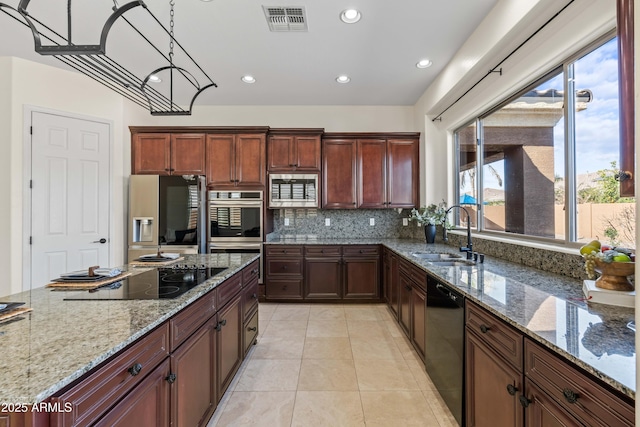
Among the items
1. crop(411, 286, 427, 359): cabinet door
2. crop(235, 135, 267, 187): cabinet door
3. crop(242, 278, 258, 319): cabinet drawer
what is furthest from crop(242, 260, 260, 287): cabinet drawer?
crop(235, 135, 267, 187): cabinet door

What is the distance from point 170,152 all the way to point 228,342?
3149 millimetres

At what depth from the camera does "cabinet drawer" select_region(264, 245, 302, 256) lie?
155 inches

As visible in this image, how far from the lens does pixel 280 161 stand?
163 inches

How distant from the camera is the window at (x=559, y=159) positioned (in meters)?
1.70

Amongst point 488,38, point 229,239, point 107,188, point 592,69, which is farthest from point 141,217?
point 592,69

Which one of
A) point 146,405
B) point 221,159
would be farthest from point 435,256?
point 221,159

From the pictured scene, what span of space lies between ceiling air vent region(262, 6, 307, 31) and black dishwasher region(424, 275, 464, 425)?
2405 millimetres

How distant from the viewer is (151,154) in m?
4.07

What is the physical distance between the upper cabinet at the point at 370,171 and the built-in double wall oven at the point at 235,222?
1.04 meters

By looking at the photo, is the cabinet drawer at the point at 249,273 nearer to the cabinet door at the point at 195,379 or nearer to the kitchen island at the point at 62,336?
the cabinet door at the point at 195,379

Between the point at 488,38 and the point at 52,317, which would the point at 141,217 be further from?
the point at 488,38

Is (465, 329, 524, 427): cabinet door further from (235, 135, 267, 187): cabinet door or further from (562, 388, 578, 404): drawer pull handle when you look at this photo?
(235, 135, 267, 187): cabinet door

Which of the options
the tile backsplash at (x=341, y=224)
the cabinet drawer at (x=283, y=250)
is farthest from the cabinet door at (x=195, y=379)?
the tile backsplash at (x=341, y=224)

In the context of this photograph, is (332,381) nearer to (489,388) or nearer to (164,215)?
(489,388)
